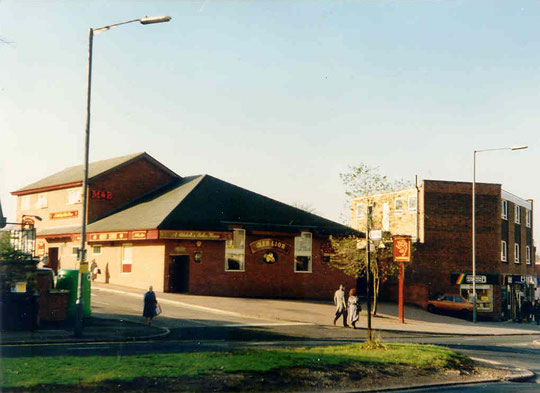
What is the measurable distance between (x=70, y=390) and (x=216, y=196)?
2975 cm

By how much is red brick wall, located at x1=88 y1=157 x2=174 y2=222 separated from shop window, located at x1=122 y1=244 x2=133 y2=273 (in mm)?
5674

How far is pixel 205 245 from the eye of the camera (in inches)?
1421

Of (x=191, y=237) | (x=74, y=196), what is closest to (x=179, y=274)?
(x=191, y=237)

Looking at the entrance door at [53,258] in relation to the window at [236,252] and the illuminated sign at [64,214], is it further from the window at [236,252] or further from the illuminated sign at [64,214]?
the window at [236,252]

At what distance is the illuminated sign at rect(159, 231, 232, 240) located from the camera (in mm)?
34312

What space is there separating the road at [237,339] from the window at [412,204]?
20.9 meters

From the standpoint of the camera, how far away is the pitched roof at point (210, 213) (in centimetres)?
3606

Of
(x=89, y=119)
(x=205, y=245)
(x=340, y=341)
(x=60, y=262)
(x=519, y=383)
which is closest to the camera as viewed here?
(x=519, y=383)

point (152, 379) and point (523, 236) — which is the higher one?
point (523, 236)

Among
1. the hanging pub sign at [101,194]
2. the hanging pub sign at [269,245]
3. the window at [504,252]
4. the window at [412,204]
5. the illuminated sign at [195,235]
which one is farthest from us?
the window at [504,252]

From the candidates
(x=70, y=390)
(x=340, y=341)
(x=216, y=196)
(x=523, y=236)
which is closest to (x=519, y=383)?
(x=340, y=341)

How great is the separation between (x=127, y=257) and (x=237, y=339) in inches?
760

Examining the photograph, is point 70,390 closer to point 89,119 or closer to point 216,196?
point 89,119

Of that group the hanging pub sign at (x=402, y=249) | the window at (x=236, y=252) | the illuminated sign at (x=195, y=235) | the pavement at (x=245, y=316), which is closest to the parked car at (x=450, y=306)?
the pavement at (x=245, y=316)
